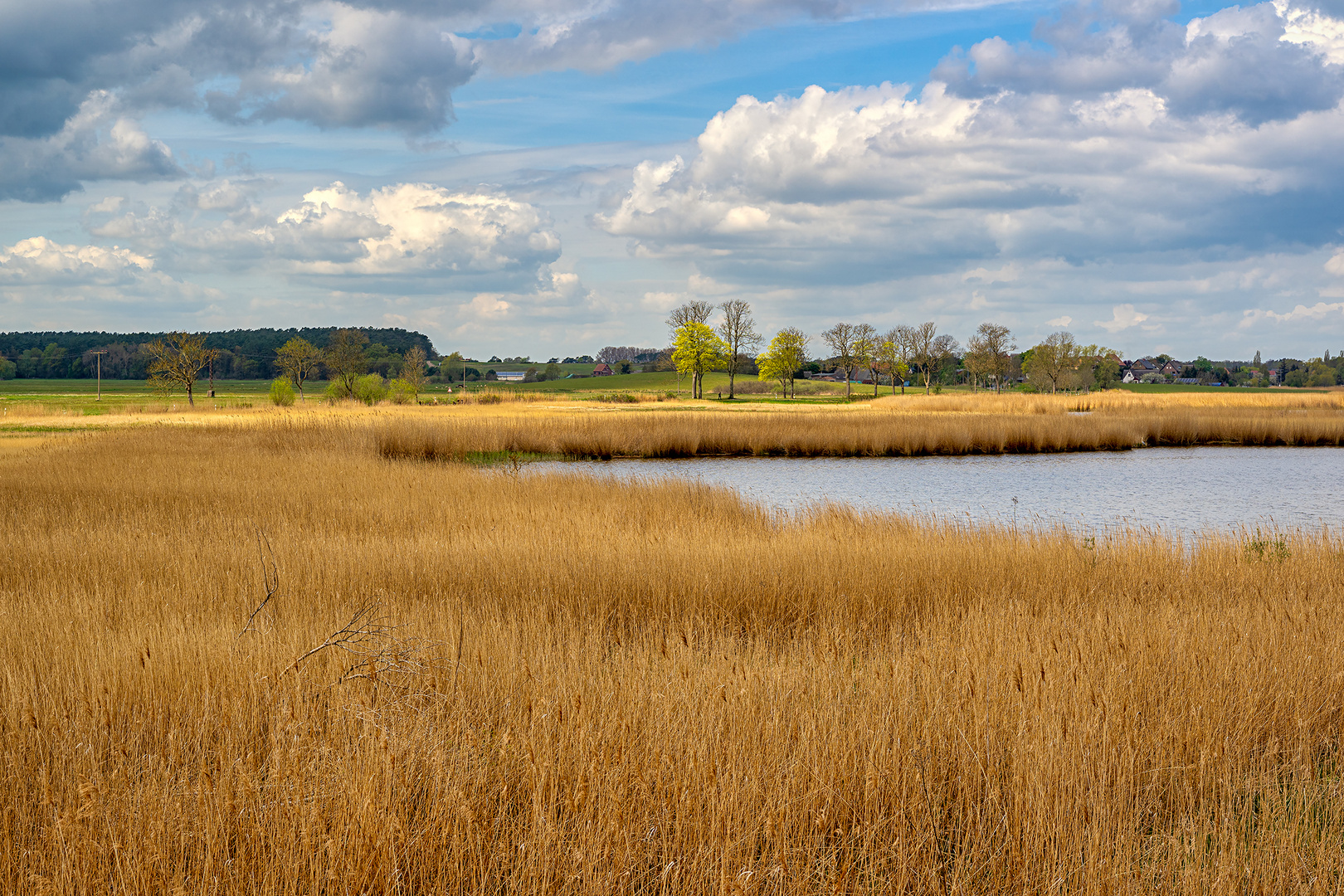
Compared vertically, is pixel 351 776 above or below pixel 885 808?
above

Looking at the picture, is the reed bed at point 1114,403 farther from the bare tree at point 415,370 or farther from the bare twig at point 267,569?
the bare twig at point 267,569

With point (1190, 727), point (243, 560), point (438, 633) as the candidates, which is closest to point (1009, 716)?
point (1190, 727)

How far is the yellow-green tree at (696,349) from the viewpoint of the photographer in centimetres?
9556

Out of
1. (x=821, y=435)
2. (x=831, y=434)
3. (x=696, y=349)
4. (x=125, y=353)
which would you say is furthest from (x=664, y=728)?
A: (x=125, y=353)

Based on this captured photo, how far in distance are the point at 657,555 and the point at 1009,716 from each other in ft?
17.2

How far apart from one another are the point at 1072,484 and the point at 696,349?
73.5 meters

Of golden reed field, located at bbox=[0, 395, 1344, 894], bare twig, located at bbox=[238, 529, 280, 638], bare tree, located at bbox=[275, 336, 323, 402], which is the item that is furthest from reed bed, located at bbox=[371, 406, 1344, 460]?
bare tree, located at bbox=[275, 336, 323, 402]

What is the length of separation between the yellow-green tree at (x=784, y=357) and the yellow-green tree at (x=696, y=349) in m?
5.73

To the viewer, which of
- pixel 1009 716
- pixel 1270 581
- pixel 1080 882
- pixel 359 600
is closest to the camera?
pixel 1080 882

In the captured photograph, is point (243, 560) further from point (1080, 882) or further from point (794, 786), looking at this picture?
point (1080, 882)

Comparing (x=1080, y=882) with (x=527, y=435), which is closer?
(x=1080, y=882)

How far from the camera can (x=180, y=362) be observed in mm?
65000

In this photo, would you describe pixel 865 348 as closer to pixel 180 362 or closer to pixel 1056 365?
pixel 1056 365

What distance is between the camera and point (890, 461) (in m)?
31.9
